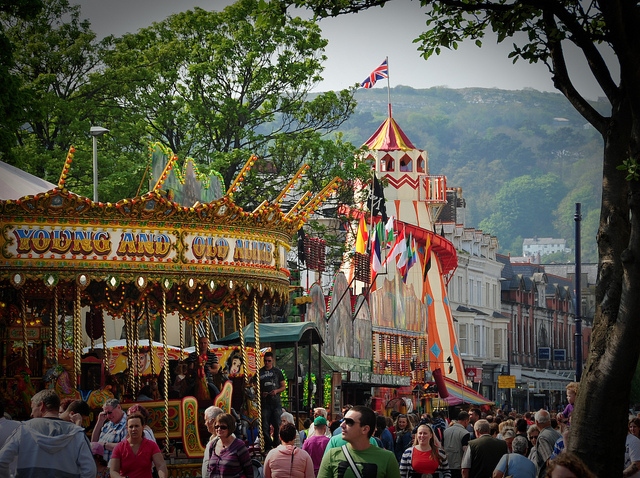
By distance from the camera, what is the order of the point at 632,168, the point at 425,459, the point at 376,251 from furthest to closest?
the point at 376,251
the point at 425,459
the point at 632,168

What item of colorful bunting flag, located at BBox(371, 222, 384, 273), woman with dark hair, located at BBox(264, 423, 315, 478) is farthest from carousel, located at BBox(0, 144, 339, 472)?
colorful bunting flag, located at BBox(371, 222, 384, 273)

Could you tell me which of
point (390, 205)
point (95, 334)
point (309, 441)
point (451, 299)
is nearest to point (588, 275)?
point (451, 299)

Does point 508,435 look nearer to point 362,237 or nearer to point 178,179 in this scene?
point 178,179

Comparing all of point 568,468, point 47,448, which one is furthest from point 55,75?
point 568,468

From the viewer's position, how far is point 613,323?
1334 centimetres

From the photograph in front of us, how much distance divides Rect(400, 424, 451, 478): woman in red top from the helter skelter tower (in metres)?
35.4

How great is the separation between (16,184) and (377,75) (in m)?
31.1

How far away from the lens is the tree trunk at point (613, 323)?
42.8 feet

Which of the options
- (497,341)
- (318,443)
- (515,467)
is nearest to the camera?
(515,467)

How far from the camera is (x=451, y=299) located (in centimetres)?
7681

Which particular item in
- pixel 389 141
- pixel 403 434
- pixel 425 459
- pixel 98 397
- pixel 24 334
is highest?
pixel 389 141

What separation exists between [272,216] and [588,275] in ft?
358

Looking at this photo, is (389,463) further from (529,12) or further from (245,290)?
(245,290)

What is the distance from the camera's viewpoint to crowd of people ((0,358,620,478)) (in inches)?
399
